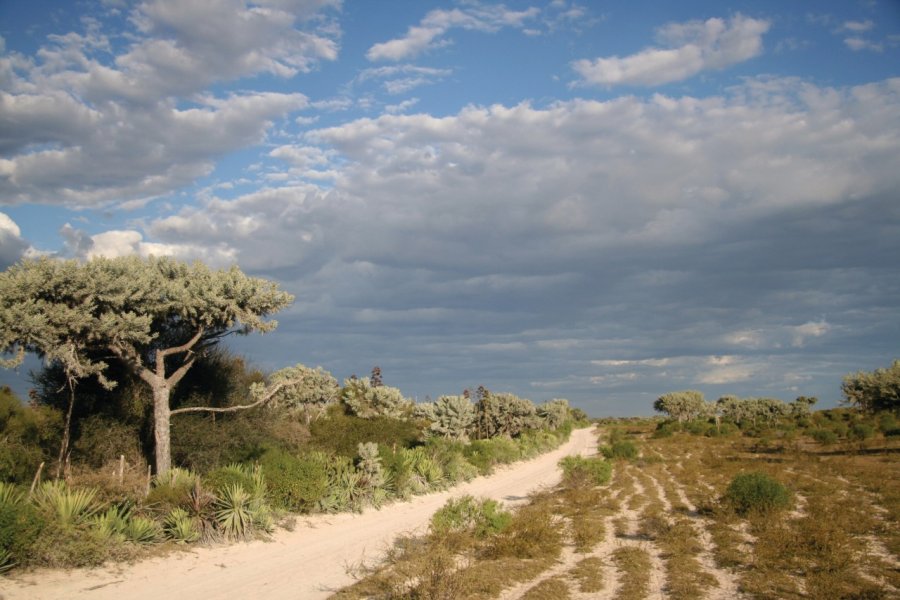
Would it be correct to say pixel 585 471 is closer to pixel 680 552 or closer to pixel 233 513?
pixel 680 552

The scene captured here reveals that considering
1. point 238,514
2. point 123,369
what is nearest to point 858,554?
point 238,514

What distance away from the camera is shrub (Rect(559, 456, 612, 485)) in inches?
967

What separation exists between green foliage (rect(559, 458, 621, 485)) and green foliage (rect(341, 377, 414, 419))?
1325 cm

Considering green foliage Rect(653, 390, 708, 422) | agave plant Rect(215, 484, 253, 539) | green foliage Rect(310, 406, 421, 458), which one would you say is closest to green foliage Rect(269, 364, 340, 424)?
green foliage Rect(310, 406, 421, 458)

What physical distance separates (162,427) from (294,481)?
→ 4.28 meters

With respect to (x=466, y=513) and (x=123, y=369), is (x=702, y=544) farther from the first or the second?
(x=123, y=369)

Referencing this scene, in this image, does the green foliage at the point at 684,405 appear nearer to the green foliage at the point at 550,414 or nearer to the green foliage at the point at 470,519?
the green foliage at the point at 550,414

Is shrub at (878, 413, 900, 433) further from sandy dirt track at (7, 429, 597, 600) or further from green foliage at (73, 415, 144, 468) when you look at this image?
green foliage at (73, 415, 144, 468)

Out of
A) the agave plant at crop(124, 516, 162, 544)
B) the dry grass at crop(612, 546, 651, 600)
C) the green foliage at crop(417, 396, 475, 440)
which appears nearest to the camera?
the dry grass at crop(612, 546, 651, 600)

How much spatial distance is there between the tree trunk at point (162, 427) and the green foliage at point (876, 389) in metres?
36.3

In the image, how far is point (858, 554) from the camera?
1104cm

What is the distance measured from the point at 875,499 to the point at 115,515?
20.6m

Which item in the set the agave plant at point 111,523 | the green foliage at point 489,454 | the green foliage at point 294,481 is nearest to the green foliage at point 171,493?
the agave plant at point 111,523

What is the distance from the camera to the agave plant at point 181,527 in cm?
1292
